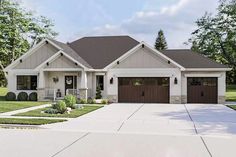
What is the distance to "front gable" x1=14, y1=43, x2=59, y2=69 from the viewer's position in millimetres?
29281

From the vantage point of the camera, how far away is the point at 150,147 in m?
9.20

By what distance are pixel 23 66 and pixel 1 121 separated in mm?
15692

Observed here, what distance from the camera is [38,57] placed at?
29391 mm

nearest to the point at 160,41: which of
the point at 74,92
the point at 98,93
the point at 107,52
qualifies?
the point at 107,52

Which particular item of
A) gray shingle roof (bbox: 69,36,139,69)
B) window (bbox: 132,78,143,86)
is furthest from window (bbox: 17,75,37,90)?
window (bbox: 132,78,143,86)

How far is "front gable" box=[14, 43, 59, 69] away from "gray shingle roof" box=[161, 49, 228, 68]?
1112cm

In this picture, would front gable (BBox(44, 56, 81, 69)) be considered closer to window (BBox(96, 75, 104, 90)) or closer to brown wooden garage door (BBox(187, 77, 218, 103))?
window (BBox(96, 75, 104, 90))

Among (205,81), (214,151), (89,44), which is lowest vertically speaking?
(214,151)

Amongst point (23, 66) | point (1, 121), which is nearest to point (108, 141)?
point (1, 121)

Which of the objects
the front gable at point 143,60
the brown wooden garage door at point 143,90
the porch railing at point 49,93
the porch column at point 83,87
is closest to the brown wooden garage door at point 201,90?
the brown wooden garage door at point 143,90

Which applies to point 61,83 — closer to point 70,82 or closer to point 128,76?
point 70,82

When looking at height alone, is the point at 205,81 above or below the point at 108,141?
above

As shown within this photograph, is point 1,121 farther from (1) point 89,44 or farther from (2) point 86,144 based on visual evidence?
(1) point 89,44

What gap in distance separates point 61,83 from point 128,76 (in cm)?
642
